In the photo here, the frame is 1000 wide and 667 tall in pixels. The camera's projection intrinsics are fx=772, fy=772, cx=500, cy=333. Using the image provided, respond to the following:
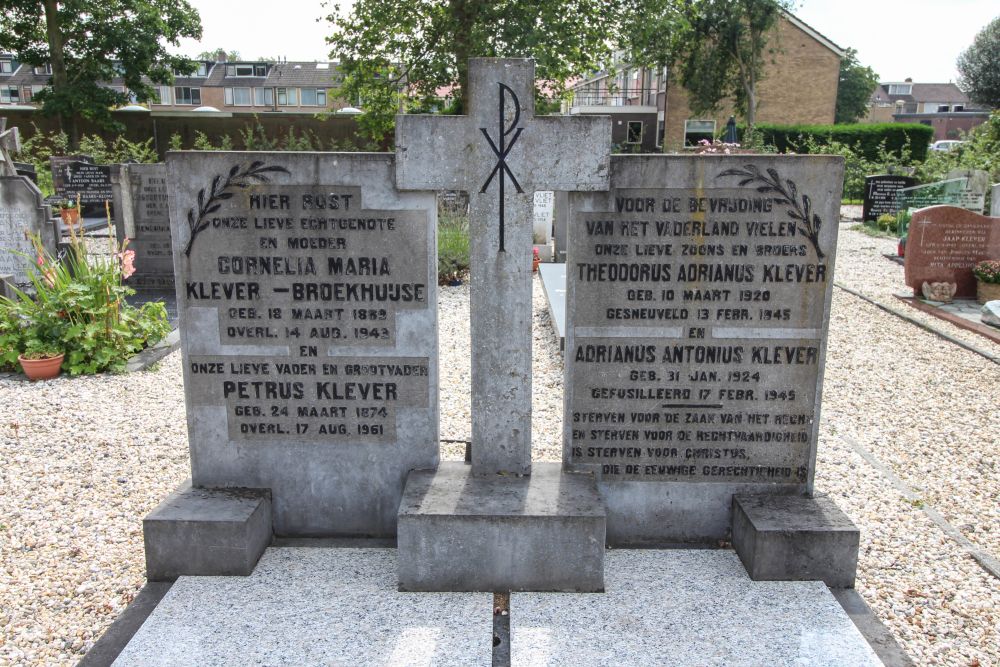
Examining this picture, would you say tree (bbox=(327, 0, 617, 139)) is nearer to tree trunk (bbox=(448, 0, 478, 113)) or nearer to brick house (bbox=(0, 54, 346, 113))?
tree trunk (bbox=(448, 0, 478, 113))

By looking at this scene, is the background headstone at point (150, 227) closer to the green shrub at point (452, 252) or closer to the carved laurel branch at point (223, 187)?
the green shrub at point (452, 252)

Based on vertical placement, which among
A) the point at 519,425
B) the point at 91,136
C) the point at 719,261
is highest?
the point at 91,136

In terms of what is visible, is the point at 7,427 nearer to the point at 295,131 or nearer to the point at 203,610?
the point at 203,610

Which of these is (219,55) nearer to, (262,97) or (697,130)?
(262,97)

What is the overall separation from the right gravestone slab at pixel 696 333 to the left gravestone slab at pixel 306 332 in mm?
799

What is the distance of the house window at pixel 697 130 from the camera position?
38.9 meters

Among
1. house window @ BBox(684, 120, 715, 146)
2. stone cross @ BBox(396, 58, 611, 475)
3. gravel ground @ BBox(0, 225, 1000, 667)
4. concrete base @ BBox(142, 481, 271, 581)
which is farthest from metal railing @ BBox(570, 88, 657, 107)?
concrete base @ BBox(142, 481, 271, 581)

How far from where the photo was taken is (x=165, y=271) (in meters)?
11.3

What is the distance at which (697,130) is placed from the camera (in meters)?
39.3

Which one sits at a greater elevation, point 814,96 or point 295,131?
point 814,96

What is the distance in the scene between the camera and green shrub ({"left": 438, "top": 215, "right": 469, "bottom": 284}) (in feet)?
38.4

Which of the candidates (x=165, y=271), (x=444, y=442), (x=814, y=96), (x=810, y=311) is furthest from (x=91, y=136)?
(x=814, y=96)

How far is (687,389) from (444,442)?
1.92m

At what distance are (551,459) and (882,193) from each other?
18.4m
